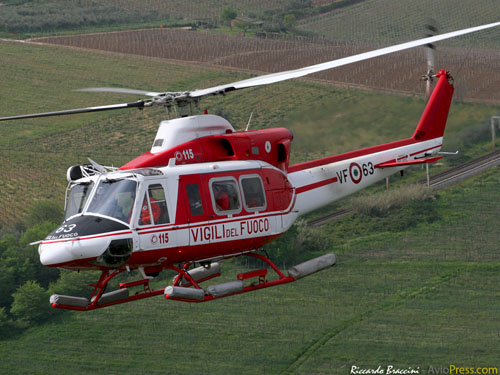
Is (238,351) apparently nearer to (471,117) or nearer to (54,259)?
(471,117)

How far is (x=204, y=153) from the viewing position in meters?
20.0

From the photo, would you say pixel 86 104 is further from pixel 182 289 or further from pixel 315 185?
pixel 182 289

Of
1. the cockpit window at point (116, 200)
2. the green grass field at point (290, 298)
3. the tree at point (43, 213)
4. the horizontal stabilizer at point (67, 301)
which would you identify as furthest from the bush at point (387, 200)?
the cockpit window at point (116, 200)

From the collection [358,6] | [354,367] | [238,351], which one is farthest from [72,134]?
[358,6]

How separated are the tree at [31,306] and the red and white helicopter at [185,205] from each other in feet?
200

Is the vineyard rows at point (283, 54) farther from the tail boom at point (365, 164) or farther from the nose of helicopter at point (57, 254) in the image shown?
the nose of helicopter at point (57, 254)

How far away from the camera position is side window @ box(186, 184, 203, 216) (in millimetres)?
18625

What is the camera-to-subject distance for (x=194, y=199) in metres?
18.7

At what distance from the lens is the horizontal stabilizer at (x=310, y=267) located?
2012 centimetres

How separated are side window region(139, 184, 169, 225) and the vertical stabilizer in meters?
11.5

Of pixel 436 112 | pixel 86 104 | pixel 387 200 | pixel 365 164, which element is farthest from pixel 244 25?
pixel 365 164

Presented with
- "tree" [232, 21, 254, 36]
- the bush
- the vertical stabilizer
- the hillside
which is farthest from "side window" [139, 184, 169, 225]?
"tree" [232, 21, 254, 36]

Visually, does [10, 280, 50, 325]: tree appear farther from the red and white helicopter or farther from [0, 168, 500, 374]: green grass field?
the red and white helicopter

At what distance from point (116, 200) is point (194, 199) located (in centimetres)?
199
